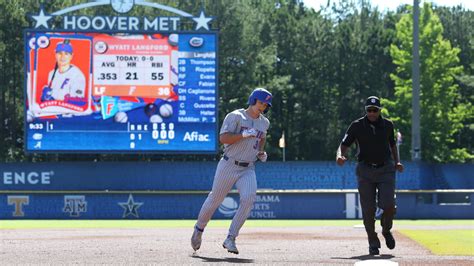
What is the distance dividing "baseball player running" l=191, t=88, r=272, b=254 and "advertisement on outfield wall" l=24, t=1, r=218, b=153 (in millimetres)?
18145

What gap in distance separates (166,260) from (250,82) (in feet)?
154

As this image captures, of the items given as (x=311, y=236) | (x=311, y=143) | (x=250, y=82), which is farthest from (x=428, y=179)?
(x=311, y=143)

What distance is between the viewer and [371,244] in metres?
12.5

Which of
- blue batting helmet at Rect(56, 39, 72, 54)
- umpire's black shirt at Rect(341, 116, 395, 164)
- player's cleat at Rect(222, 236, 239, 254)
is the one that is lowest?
player's cleat at Rect(222, 236, 239, 254)

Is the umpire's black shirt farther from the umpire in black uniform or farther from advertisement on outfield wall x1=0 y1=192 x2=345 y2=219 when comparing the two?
advertisement on outfield wall x1=0 y1=192 x2=345 y2=219

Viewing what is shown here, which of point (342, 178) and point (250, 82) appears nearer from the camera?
point (342, 178)

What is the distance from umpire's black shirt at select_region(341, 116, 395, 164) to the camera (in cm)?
1262

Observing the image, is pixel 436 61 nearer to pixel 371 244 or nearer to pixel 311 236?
pixel 311 236

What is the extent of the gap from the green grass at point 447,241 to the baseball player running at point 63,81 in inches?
544

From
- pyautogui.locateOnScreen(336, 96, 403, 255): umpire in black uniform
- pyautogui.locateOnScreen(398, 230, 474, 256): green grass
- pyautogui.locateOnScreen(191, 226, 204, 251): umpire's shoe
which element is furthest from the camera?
pyautogui.locateOnScreen(398, 230, 474, 256): green grass

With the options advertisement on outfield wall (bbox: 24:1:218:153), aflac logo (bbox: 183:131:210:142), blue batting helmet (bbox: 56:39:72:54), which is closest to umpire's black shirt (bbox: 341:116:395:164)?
advertisement on outfield wall (bbox: 24:1:218:153)

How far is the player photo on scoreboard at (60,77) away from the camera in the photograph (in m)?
30.3

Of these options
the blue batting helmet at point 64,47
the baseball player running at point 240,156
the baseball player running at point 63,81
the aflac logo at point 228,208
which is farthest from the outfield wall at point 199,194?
the baseball player running at point 240,156

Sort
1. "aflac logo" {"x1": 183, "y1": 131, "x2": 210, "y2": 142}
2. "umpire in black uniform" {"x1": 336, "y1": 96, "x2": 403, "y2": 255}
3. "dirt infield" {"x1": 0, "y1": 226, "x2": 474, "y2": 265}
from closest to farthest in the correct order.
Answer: "dirt infield" {"x1": 0, "y1": 226, "x2": 474, "y2": 265}
"umpire in black uniform" {"x1": 336, "y1": 96, "x2": 403, "y2": 255}
"aflac logo" {"x1": 183, "y1": 131, "x2": 210, "y2": 142}
